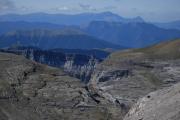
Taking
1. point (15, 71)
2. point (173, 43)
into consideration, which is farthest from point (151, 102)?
point (173, 43)

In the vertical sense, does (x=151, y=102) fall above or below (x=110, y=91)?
above

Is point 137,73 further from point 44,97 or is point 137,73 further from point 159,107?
point 159,107

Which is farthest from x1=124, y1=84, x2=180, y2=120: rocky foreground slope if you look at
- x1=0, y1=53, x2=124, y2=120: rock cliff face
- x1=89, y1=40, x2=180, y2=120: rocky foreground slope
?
x1=89, y1=40, x2=180, y2=120: rocky foreground slope

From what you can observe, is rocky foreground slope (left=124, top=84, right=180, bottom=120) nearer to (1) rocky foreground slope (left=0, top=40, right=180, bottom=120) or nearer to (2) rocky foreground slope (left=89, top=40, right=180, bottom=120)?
(1) rocky foreground slope (left=0, top=40, right=180, bottom=120)

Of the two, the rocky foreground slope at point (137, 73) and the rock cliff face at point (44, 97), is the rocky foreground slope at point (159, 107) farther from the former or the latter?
the rocky foreground slope at point (137, 73)

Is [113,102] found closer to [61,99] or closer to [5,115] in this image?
[61,99]

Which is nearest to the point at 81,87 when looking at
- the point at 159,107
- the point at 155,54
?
the point at 155,54

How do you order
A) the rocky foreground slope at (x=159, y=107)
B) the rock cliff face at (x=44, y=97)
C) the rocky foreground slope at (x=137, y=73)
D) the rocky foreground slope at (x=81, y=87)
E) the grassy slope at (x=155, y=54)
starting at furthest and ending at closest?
the grassy slope at (x=155, y=54) < the rocky foreground slope at (x=137, y=73) < the rocky foreground slope at (x=81, y=87) < the rock cliff face at (x=44, y=97) < the rocky foreground slope at (x=159, y=107)

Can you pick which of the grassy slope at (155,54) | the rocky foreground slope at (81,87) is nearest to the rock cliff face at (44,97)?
the rocky foreground slope at (81,87)
